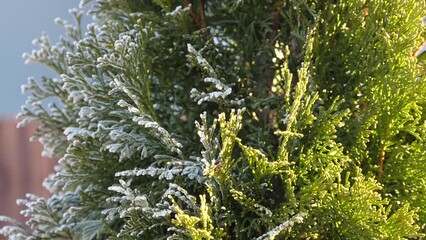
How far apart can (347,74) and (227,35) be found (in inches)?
13.4

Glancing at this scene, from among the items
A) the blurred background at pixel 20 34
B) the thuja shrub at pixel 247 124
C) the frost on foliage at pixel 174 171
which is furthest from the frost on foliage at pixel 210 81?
the blurred background at pixel 20 34

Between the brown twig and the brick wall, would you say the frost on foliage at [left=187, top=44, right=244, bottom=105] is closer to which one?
the brown twig

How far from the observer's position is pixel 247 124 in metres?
1.41

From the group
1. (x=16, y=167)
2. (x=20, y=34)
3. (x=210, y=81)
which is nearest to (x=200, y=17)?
(x=210, y=81)

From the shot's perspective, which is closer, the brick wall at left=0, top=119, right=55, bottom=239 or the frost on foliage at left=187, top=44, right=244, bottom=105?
the frost on foliage at left=187, top=44, right=244, bottom=105

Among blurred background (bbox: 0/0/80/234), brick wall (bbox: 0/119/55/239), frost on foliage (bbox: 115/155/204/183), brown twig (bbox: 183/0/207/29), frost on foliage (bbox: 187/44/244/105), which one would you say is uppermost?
blurred background (bbox: 0/0/80/234)

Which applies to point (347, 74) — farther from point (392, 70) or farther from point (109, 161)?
point (109, 161)

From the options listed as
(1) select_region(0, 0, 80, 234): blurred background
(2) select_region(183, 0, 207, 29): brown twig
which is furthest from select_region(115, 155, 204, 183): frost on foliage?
(1) select_region(0, 0, 80, 234): blurred background

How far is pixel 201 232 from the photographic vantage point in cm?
108

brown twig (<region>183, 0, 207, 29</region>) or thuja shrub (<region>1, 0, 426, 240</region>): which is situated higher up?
brown twig (<region>183, 0, 207, 29</region>)

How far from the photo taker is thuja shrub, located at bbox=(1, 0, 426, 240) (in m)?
1.16

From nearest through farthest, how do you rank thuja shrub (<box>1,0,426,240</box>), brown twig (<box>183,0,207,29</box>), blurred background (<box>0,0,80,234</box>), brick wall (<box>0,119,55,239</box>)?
1. thuja shrub (<box>1,0,426,240</box>)
2. brown twig (<box>183,0,207,29</box>)
3. brick wall (<box>0,119,55,239</box>)
4. blurred background (<box>0,0,80,234</box>)

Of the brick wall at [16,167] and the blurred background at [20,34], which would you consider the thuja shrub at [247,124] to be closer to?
the brick wall at [16,167]

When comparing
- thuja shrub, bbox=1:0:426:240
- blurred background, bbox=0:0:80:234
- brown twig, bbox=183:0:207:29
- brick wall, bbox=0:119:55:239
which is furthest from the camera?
blurred background, bbox=0:0:80:234
